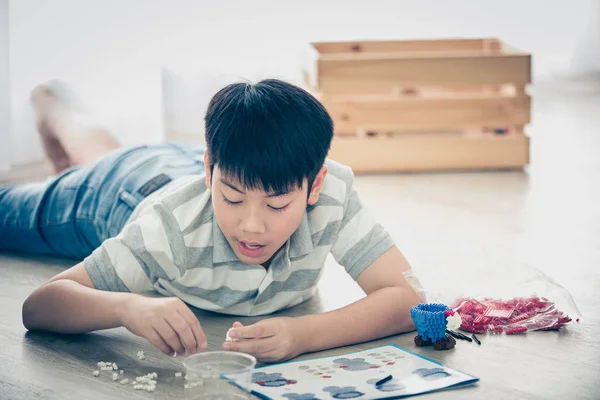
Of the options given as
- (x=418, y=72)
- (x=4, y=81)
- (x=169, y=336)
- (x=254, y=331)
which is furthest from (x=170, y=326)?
(x=4, y=81)

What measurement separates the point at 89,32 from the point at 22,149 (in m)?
0.53

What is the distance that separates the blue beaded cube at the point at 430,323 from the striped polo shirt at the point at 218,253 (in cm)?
14

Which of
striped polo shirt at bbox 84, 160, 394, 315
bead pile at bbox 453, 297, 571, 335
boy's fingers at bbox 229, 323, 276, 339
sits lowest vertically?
bead pile at bbox 453, 297, 571, 335

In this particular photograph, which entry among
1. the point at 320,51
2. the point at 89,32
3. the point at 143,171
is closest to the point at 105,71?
the point at 89,32

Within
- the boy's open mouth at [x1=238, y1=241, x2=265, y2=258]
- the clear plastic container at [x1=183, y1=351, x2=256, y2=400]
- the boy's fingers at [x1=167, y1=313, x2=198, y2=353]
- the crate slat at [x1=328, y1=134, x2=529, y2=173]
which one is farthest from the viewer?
the crate slat at [x1=328, y1=134, x2=529, y2=173]

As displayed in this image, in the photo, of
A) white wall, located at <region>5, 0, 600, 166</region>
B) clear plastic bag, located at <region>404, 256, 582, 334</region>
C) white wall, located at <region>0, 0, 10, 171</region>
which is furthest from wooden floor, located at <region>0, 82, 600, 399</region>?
white wall, located at <region>0, 0, 10, 171</region>

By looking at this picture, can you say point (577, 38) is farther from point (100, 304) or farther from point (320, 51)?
point (100, 304)

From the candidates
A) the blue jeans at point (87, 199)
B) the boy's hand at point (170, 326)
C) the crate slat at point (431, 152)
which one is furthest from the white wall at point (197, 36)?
the boy's hand at point (170, 326)

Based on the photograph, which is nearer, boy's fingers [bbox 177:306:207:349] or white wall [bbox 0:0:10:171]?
boy's fingers [bbox 177:306:207:349]

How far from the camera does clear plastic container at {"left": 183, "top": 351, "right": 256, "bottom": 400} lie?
1.14 meters

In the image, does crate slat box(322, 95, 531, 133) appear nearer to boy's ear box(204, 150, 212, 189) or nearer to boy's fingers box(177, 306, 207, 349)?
boy's ear box(204, 150, 212, 189)

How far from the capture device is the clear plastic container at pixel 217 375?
114 centimetres

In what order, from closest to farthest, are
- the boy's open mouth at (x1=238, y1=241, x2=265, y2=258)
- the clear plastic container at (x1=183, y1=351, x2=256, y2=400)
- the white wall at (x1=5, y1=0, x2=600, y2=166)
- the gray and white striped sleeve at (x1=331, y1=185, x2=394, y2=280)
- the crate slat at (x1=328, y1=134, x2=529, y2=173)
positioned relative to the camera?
1. the clear plastic container at (x1=183, y1=351, x2=256, y2=400)
2. the boy's open mouth at (x1=238, y1=241, x2=265, y2=258)
3. the gray and white striped sleeve at (x1=331, y1=185, x2=394, y2=280)
4. the crate slat at (x1=328, y1=134, x2=529, y2=173)
5. the white wall at (x1=5, y1=0, x2=600, y2=166)

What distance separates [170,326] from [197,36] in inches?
103
